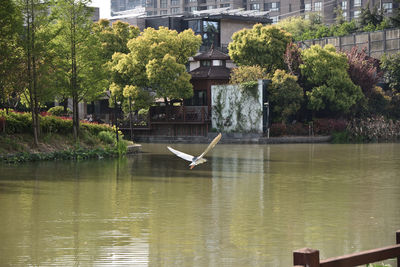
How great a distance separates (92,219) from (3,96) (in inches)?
→ 857

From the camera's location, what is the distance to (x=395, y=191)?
19.4m

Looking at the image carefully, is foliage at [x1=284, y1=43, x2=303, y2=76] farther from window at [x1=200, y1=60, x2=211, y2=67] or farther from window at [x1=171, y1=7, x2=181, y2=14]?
window at [x1=171, y1=7, x2=181, y2=14]

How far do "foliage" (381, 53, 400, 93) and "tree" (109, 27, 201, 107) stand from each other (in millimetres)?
16538

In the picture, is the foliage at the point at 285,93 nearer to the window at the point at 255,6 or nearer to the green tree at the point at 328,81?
the green tree at the point at 328,81

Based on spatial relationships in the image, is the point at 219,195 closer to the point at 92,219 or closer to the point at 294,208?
the point at 294,208

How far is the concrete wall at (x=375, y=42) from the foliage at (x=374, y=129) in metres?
12.2

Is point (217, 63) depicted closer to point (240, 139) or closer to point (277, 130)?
point (240, 139)

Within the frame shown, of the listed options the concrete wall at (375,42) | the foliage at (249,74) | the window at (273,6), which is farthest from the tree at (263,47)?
the window at (273,6)

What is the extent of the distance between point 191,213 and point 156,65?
119 feet

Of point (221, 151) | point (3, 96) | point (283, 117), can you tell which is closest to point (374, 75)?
point (283, 117)

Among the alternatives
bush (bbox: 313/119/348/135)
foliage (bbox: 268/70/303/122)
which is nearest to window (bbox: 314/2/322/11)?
bush (bbox: 313/119/348/135)

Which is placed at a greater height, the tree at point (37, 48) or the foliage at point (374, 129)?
the tree at point (37, 48)

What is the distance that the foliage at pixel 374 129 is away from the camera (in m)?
50.1

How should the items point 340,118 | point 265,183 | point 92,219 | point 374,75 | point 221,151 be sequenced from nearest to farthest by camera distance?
point 92,219, point 265,183, point 221,151, point 340,118, point 374,75
